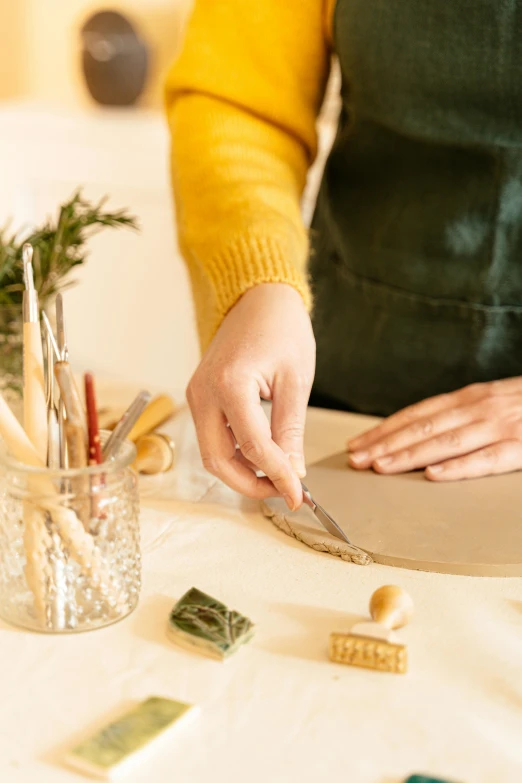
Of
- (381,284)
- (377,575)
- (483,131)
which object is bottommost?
(377,575)

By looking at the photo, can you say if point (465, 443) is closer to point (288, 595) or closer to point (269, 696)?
point (288, 595)

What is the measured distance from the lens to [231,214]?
870 millimetres

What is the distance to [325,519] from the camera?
2.23 ft

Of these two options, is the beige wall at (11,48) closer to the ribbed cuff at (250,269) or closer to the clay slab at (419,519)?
the ribbed cuff at (250,269)

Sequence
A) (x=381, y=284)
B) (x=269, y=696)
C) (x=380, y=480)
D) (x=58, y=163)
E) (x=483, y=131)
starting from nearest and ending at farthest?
(x=269, y=696), (x=380, y=480), (x=483, y=131), (x=381, y=284), (x=58, y=163)

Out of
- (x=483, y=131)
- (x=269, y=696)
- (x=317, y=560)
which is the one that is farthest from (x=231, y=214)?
(x=269, y=696)

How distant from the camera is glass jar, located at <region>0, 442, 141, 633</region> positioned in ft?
1.77

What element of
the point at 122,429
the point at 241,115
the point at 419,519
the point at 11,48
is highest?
the point at 11,48

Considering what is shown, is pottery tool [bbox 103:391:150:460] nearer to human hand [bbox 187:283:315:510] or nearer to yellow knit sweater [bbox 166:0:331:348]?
human hand [bbox 187:283:315:510]

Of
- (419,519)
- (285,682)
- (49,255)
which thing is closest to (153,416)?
(49,255)

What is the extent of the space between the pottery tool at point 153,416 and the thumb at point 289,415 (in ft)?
0.54

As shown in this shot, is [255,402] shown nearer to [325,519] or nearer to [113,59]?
[325,519]

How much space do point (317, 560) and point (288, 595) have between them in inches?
2.2

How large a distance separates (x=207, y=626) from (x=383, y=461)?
0.94 ft
